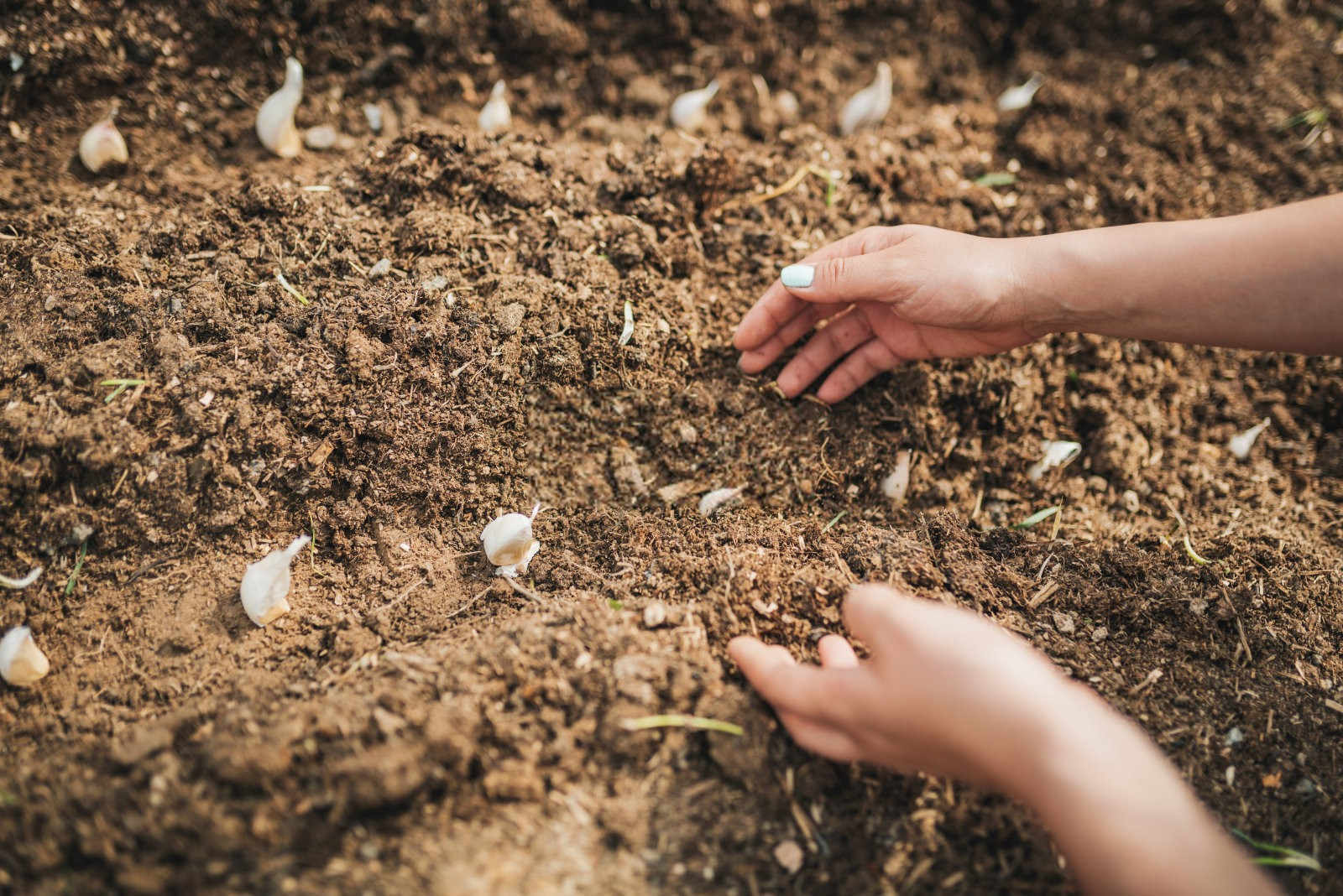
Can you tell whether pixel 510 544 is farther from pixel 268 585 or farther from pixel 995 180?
pixel 995 180

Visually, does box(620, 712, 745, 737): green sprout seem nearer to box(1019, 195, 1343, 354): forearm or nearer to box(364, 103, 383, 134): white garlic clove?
box(1019, 195, 1343, 354): forearm

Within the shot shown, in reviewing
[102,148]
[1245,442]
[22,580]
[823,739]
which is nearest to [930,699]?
[823,739]

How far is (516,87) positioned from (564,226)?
2.57 ft

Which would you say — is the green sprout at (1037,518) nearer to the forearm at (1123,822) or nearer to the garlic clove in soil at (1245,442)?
the garlic clove in soil at (1245,442)

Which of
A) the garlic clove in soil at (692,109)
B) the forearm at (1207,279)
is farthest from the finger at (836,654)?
the garlic clove in soil at (692,109)

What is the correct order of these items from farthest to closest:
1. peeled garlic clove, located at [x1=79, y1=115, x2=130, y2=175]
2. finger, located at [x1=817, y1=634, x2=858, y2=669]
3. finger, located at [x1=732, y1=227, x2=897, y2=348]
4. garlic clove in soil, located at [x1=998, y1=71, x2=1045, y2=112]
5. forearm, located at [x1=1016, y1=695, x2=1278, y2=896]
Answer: garlic clove in soil, located at [x1=998, y1=71, x2=1045, y2=112]
peeled garlic clove, located at [x1=79, y1=115, x2=130, y2=175]
finger, located at [x1=732, y1=227, x2=897, y2=348]
finger, located at [x1=817, y1=634, x2=858, y2=669]
forearm, located at [x1=1016, y1=695, x2=1278, y2=896]

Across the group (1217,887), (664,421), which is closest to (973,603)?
(1217,887)

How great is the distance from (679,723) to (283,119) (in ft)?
6.26

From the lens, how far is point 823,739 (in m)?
1.33

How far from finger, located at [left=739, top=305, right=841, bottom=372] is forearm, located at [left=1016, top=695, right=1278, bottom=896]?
1.06 m

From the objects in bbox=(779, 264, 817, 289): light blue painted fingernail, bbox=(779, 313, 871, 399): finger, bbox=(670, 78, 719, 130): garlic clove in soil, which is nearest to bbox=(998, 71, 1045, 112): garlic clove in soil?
bbox=(670, 78, 719, 130): garlic clove in soil

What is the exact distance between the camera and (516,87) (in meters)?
2.47

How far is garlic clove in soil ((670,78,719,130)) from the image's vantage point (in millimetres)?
2291

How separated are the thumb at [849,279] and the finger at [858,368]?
16cm
